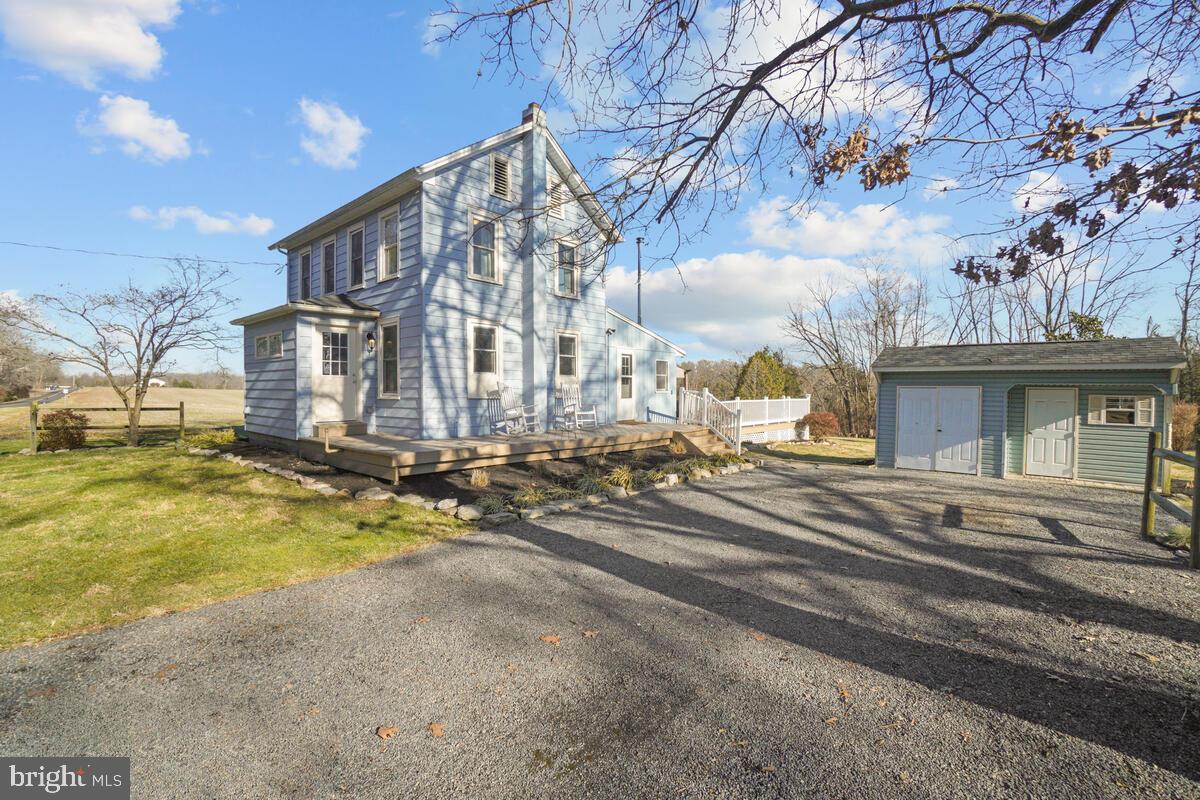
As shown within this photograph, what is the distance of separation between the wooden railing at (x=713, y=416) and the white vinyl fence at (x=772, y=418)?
9.80ft

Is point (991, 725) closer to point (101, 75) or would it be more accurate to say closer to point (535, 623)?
point (535, 623)

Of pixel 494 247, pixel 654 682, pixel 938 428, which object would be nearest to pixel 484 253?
pixel 494 247

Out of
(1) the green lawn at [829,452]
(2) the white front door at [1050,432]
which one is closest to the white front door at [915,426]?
(1) the green lawn at [829,452]

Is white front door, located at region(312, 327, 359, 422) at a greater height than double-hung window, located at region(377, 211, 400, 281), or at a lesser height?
lesser

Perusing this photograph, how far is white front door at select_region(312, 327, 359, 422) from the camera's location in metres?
10.3

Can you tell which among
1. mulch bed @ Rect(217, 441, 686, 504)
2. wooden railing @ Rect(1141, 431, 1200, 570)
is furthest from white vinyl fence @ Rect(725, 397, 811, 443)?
wooden railing @ Rect(1141, 431, 1200, 570)

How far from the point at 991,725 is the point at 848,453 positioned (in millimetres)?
15956

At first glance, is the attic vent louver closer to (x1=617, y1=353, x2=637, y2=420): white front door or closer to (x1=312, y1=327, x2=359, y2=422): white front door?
(x1=312, y1=327, x2=359, y2=422): white front door

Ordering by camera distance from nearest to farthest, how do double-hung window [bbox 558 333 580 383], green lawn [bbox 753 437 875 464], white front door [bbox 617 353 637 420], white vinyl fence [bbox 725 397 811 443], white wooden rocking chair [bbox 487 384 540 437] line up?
white wooden rocking chair [bbox 487 384 540 437], double-hung window [bbox 558 333 580 383], white front door [bbox 617 353 637 420], green lawn [bbox 753 437 875 464], white vinyl fence [bbox 725 397 811 443]

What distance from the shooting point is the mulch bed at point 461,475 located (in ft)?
25.9

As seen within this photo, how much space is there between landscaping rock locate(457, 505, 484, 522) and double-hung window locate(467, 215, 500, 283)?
18.7ft

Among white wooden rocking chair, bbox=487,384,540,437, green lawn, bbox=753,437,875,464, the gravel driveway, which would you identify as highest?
white wooden rocking chair, bbox=487,384,540,437

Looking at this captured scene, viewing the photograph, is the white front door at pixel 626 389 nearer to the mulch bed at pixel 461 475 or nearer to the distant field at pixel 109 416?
the mulch bed at pixel 461 475

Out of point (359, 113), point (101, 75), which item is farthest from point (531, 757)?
point (101, 75)
